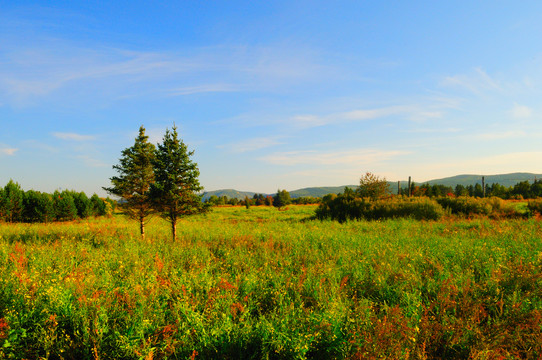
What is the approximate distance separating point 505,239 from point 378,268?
21.5ft

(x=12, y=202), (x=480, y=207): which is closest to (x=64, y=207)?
(x=12, y=202)

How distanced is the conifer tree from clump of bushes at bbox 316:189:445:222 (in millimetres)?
12461

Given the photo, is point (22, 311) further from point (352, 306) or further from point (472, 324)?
point (472, 324)

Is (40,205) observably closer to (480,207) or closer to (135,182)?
(135,182)

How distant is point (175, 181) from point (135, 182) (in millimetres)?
3427

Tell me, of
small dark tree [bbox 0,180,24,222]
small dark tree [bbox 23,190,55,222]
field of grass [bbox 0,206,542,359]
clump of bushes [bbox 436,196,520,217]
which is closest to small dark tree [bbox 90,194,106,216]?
small dark tree [bbox 23,190,55,222]

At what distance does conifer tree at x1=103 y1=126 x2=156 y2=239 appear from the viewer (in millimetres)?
13289

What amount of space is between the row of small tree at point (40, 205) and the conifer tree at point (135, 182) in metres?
21.2

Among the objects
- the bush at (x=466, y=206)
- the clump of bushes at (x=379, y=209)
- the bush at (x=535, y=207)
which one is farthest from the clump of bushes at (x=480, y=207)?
the clump of bushes at (x=379, y=209)

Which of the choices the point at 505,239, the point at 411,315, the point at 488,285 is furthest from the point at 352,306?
the point at 505,239

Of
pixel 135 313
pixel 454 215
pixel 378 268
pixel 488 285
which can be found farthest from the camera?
pixel 454 215

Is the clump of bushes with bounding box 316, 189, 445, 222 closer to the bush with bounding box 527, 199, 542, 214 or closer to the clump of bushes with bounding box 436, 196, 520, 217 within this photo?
the clump of bushes with bounding box 436, 196, 520, 217

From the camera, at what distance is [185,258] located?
7918 millimetres

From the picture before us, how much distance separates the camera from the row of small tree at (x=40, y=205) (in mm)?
26656
